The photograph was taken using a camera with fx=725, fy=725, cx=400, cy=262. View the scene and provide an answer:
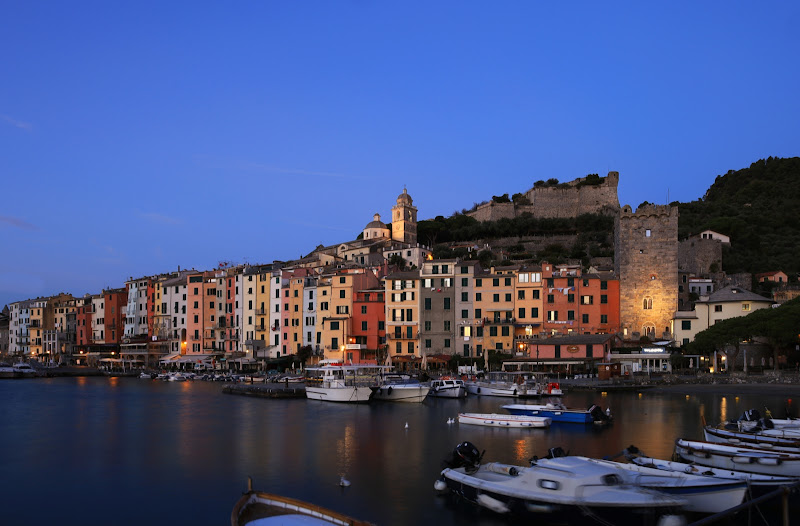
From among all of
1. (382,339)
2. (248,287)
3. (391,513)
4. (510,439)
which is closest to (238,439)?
(510,439)

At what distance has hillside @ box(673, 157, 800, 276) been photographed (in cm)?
9136

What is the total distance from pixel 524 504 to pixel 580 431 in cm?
1636

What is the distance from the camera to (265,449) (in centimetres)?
3039

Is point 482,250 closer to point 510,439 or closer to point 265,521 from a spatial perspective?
point 510,439

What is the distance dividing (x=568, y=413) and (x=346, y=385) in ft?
60.8

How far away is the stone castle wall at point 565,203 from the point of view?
116312mm

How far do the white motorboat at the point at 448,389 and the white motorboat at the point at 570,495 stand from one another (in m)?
31.4

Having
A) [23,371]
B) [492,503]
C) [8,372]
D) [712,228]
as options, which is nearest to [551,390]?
[492,503]

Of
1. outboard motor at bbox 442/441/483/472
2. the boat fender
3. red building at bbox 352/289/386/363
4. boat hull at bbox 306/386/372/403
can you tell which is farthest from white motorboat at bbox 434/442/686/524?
red building at bbox 352/289/386/363

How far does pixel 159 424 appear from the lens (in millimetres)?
39125

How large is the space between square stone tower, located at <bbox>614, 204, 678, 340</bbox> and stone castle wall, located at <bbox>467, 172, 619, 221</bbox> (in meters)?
47.8

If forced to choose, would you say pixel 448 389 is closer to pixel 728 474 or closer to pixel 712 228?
pixel 728 474

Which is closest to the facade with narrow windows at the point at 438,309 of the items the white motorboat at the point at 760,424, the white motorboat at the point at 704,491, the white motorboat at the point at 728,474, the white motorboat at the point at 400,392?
the white motorboat at the point at 400,392

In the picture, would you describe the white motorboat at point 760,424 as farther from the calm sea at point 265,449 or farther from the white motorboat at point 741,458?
the white motorboat at point 741,458
